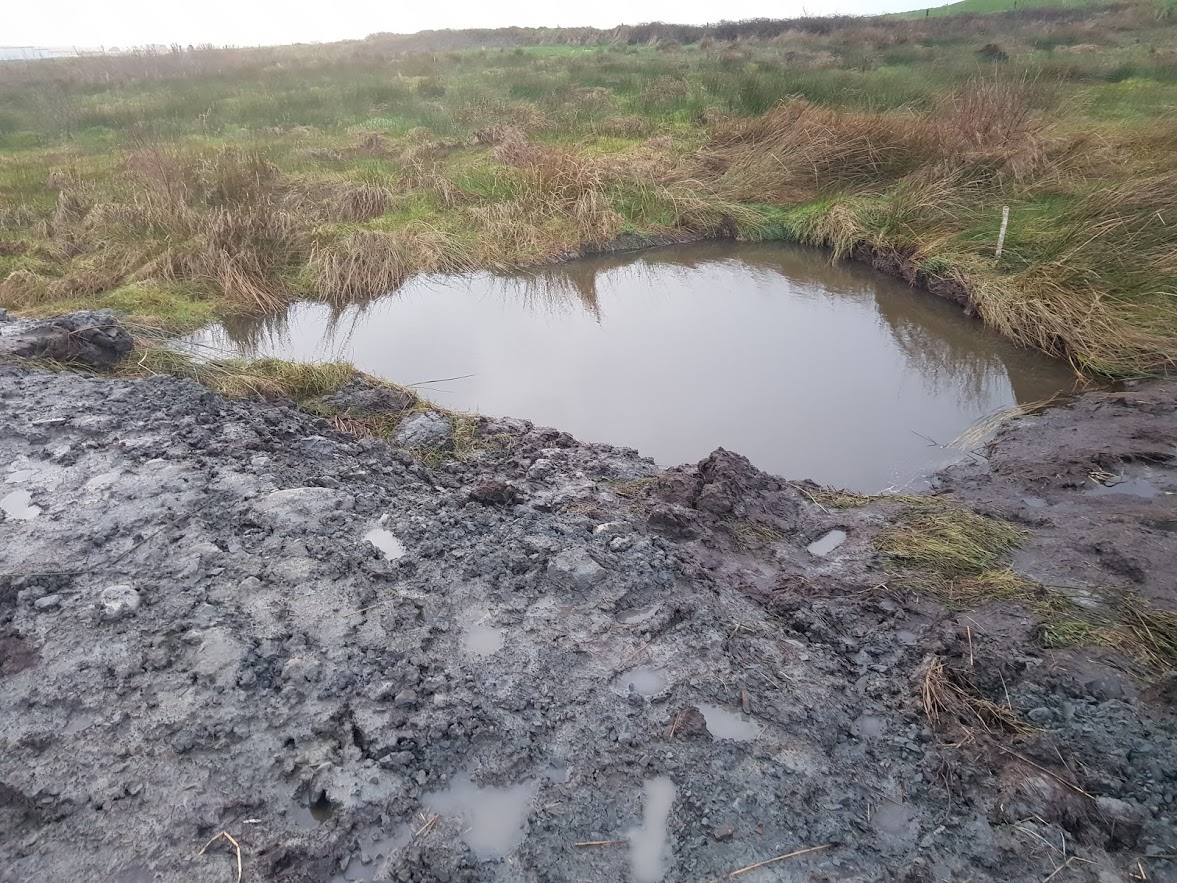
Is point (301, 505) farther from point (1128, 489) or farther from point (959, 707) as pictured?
point (1128, 489)

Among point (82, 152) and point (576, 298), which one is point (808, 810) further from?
point (82, 152)

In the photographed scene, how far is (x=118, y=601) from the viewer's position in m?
2.56

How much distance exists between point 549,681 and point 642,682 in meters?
0.32

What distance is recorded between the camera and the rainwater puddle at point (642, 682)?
7.89ft

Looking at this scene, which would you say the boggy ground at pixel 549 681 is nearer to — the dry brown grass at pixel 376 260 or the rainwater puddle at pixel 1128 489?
the rainwater puddle at pixel 1128 489

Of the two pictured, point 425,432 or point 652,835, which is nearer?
point 652,835

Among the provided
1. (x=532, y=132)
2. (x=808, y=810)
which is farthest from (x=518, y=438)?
(x=532, y=132)

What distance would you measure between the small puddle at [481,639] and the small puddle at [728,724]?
765mm

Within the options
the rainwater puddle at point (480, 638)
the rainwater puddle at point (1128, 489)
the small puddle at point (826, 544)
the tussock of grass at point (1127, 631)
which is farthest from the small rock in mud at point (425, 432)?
the rainwater puddle at point (1128, 489)

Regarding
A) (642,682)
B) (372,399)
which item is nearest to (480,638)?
(642,682)

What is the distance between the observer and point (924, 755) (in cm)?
219

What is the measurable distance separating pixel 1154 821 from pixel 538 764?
1.74 metres

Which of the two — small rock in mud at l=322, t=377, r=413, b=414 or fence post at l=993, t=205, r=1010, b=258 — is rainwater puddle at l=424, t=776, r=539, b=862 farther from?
fence post at l=993, t=205, r=1010, b=258

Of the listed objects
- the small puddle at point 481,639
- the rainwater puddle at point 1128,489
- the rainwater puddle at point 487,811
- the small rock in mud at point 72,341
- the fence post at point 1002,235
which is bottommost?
the rainwater puddle at point 487,811
